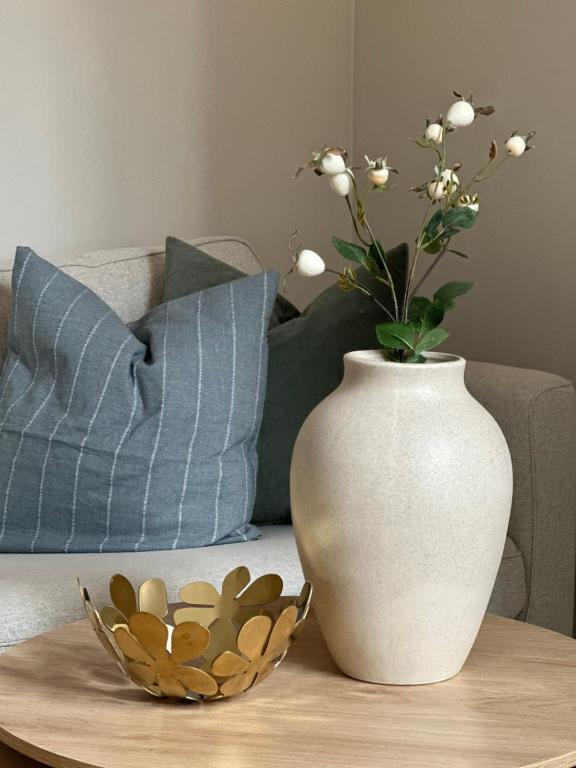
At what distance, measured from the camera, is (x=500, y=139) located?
2258mm

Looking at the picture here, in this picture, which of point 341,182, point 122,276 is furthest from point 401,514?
point 122,276

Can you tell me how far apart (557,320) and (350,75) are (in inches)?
36.4

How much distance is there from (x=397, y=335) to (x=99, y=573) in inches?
24.0

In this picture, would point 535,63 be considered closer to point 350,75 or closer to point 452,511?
point 350,75

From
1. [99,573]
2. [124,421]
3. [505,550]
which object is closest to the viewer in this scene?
[99,573]

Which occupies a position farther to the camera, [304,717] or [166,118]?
[166,118]

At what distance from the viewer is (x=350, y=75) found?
272 cm

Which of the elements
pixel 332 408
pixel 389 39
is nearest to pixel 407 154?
pixel 389 39

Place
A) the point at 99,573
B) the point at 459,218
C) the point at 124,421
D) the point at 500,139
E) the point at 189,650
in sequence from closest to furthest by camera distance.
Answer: the point at 189,650
the point at 459,218
the point at 99,573
the point at 124,421
the point at 500,139

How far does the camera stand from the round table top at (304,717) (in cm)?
92

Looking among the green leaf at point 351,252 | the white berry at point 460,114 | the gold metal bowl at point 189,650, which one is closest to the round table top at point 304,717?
the gold metal bowl at point 189,650

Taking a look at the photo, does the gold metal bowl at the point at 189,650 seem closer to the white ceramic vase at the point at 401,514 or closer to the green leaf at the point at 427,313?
the white ceramic vase at the point at 401,514

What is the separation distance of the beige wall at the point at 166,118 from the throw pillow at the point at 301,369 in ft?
1.98

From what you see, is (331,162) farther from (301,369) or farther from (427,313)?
(301,369)
